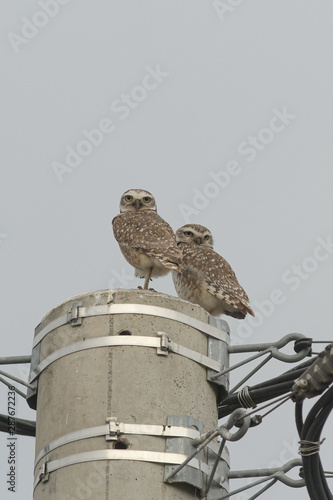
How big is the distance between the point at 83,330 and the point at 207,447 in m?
1.13

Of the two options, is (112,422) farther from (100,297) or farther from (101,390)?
(100,297)

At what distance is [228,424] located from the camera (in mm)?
6418

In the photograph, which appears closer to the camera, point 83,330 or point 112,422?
point 112,422

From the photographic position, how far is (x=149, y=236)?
11289 millimetres

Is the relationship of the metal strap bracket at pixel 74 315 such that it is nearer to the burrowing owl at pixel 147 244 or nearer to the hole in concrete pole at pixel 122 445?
the hole in concrete pole at pixel 122 445

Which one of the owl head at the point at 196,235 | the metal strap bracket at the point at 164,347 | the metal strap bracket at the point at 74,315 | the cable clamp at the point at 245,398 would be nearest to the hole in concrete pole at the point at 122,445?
the metal strap bracket at the point at 164,347

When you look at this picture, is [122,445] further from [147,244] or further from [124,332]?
[147,244]

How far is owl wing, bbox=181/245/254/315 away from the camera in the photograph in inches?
452

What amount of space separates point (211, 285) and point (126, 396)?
5.00 metres

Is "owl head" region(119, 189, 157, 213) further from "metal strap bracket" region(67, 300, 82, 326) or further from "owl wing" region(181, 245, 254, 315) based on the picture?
"metal strap bracket" region(67, 300, 82, 326)

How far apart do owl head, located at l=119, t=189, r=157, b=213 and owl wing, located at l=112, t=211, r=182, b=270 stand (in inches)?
24.0

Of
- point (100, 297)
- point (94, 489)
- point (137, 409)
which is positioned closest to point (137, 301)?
point (100, 297)

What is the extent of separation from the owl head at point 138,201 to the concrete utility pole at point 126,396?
5.72 meters

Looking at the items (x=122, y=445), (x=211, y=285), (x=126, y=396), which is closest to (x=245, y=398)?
(x=126, y=396)
